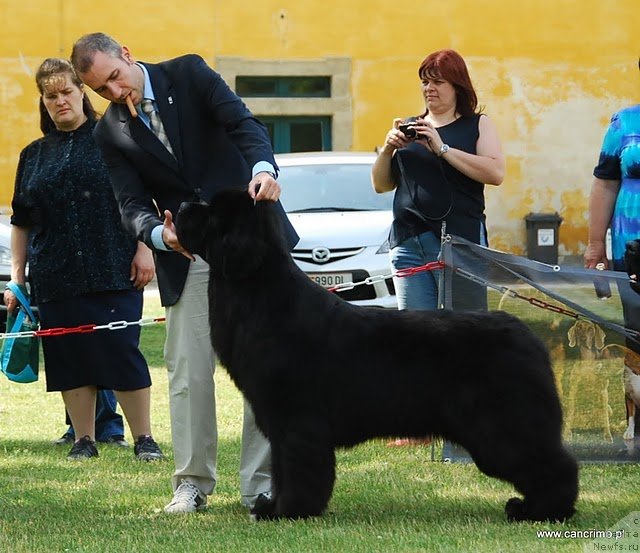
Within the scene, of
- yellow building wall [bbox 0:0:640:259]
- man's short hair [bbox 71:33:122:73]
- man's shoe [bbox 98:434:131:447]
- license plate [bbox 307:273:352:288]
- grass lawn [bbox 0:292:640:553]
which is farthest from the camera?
yellow building wall [bbox 0:0:640:259]

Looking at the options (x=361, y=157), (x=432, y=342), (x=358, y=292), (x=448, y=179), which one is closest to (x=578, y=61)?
(x=361, y=157)

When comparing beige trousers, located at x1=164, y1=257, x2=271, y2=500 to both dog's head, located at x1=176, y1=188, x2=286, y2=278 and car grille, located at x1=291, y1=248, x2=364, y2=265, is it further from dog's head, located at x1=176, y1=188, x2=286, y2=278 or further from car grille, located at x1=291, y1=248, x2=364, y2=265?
car grille, located at x1=291, y1=248, x2=364, y2=265

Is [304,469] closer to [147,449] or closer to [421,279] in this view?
[421,279]

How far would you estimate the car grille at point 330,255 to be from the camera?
400 inches

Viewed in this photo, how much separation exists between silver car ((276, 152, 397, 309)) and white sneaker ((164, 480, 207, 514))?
15.4 ft

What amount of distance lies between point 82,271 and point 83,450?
1.00m

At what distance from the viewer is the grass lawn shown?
4.39 meters

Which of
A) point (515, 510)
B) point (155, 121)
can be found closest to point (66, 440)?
point (155, 121)

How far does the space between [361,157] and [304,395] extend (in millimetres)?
7313

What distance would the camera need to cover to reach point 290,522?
462cm

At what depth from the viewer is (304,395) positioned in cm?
463

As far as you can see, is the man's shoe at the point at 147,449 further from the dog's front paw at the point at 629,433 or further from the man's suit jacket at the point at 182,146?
the dog's front paw at the point at 629,433

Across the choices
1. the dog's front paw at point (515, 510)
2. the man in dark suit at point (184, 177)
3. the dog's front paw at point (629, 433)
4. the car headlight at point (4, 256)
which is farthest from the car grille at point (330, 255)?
the dog's front paw at point (515, 510)

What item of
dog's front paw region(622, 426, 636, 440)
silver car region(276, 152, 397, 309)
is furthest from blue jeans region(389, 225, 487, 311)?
silver car region(276, 152, 397, 309)
